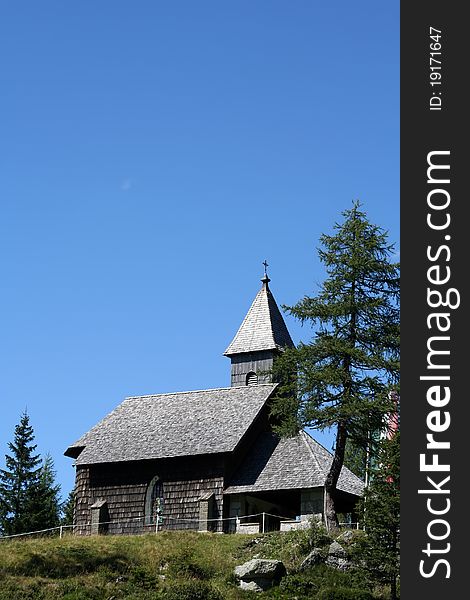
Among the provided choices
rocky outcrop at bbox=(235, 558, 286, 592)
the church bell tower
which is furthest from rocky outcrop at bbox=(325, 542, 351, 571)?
the church bell tower

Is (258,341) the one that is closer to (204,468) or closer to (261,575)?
(204,468)

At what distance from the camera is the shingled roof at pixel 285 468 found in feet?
154

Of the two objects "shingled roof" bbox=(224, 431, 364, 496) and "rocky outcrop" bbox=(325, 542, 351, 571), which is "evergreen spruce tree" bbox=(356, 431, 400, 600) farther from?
"shingled roof" bbox=(224, 431, 364, 496)

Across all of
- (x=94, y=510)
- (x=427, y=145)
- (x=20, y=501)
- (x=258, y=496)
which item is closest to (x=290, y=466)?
(x=258, y=496)

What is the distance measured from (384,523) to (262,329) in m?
23.2

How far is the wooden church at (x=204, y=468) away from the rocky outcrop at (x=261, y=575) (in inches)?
308

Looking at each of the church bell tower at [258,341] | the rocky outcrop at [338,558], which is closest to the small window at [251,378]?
the church bell tower at [258,341]

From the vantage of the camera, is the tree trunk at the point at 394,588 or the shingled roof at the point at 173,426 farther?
the shingled roof at the point at 173,426

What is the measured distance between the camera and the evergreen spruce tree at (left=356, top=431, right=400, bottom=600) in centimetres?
3441

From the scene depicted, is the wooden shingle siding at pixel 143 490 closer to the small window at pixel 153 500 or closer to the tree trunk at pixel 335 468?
the small window at pixel 153 500

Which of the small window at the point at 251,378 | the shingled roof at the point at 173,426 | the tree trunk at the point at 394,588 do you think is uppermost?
the small window at the point at 251,378

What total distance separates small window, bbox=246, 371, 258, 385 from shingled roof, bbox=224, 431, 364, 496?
4.76 meters

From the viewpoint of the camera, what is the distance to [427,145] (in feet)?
56.3

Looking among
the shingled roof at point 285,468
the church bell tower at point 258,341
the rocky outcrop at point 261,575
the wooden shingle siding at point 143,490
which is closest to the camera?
the rocky outcrop at point 261,575
